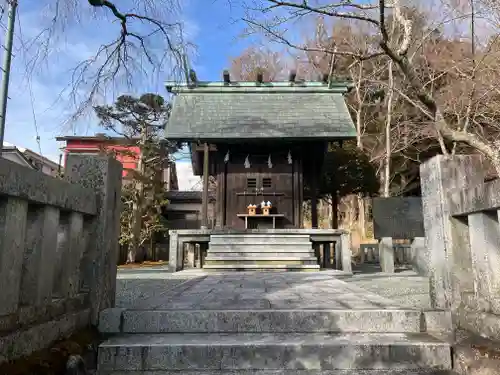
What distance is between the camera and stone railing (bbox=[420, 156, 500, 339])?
7.85ft

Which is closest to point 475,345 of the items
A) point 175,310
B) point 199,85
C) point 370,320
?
point 370,320

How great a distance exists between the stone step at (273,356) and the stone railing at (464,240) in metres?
0.36

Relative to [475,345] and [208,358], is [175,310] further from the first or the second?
[475,345]

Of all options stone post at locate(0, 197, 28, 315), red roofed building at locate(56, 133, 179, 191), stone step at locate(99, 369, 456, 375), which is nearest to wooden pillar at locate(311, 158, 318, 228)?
red roofed building at locate(56, 133, 179, 191)

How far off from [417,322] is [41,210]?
2829mm

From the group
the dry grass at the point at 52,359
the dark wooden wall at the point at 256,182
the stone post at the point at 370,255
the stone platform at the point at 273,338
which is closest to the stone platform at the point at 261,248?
the dark wooden wall at the point at 256,182

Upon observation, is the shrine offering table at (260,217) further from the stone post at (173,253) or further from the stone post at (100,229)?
the stone post at (100,229)

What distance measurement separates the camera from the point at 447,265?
282 cm

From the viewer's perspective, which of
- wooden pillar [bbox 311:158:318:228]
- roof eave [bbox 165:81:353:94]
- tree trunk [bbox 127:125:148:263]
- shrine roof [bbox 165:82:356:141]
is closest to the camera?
shrine roof [bbox 165:82:356:141]

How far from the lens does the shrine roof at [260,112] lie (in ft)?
34.3

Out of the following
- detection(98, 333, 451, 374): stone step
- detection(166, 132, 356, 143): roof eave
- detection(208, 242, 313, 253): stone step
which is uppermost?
detection(166, 132, 356, 143): roof eave

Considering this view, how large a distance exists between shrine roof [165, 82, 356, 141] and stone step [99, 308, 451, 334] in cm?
737

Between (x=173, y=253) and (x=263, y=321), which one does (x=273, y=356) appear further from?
(x=173, y=253)

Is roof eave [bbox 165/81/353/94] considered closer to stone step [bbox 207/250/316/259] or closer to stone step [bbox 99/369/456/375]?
stone step [bbox 207/250/316/259]
